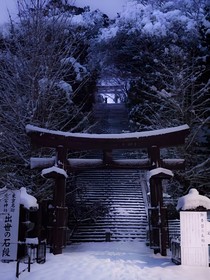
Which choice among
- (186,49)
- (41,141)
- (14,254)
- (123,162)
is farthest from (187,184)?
(186,49)

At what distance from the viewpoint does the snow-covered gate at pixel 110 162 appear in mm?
12086

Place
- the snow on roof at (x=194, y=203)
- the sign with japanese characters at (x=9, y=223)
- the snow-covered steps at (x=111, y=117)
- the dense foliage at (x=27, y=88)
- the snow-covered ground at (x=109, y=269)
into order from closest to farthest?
the snow-covered ground at (x=109, y=269) → the sign with japanese characters at (x=9, y=223) → the snow on roof at (x=194, y=203) → the dense foliage at (x=27, y=88) → the snow-covered steps at (x=111, y=117)

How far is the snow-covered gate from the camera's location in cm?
1209

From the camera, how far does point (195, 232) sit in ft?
31.5

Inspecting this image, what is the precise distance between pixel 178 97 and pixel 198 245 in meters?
9.62

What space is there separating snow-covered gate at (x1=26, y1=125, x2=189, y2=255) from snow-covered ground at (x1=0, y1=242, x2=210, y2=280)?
112cm

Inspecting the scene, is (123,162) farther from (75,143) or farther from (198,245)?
(198,245)

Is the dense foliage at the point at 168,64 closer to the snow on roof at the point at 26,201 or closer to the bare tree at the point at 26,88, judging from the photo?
the bare tree at the point at 26,88

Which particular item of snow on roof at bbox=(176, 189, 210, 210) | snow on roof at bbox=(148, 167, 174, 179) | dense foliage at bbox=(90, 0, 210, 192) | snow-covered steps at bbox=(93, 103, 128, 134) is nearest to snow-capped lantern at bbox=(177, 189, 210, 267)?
snow on roof at bbox=(176, 189, 210, 210)

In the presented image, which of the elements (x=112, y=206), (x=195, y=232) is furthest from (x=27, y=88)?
(x=195, y=232)

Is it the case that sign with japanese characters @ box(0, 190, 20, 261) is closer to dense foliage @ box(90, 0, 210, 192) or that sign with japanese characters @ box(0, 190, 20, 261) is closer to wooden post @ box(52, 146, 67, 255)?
wooden post @ box(52, 146, 67, 255)

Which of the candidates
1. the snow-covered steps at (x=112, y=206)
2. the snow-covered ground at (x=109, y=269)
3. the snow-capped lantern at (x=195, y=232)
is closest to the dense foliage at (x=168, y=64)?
the snow-covered steps at (x=112, y=206)

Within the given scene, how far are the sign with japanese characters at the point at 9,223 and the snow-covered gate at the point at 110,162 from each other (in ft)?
6.86

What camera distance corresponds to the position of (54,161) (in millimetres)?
12938
